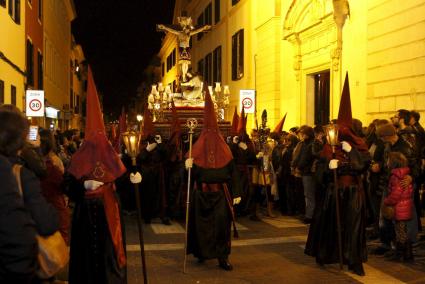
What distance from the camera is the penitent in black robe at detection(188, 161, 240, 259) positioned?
25.7 ft

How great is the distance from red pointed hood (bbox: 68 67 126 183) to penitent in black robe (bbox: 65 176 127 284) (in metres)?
0.19

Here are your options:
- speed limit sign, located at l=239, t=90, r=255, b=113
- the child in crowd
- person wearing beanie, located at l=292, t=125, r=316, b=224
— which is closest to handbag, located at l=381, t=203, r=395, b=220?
the child in crowd

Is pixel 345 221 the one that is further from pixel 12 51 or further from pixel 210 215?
pixel 12 51

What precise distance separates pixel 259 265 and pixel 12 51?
13610 millimetres

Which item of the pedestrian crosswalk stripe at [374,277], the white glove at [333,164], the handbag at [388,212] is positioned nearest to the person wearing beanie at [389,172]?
the handbag at [388,212]

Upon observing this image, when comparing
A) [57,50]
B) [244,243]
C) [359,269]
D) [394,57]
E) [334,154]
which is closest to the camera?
[359,269]

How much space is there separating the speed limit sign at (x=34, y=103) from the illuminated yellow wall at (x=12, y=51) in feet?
2.15

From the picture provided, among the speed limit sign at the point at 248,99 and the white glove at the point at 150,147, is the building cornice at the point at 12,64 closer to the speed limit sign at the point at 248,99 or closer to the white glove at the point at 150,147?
the white glove at the point at 150,147

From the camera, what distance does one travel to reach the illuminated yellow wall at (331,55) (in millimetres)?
12711

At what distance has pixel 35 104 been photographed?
17.7m

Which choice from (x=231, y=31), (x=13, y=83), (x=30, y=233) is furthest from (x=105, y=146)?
(x=231, y=31)

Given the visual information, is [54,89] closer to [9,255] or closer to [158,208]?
[158,208]

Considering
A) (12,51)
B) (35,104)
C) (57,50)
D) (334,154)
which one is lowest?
(334,154)

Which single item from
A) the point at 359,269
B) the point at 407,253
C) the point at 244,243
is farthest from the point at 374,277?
the point at 244,243
